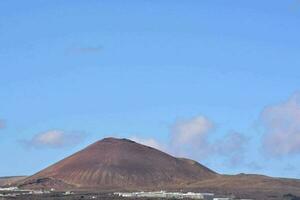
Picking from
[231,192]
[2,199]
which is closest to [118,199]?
[2,199]

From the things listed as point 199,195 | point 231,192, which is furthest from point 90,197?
point 231,192

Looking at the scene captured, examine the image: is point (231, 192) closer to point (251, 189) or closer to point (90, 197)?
point (251, 189)

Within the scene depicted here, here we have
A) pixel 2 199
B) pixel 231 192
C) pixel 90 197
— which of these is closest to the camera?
pixel 2 199

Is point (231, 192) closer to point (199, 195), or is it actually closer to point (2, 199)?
point (199, 195)

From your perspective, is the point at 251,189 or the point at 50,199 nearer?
the point at 50,199

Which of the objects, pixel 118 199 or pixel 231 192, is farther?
pixel 231 192

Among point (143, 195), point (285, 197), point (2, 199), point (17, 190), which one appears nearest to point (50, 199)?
point (2, 199)

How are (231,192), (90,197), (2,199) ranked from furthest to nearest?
(231,192) → (90,197) → (2,199)

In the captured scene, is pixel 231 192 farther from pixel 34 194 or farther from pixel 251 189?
pixel 34 194
